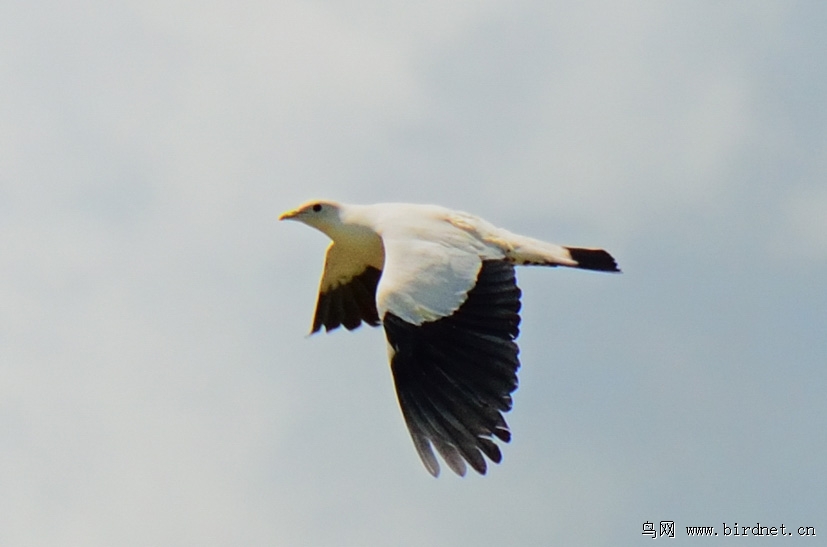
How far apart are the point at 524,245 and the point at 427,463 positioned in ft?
8.90

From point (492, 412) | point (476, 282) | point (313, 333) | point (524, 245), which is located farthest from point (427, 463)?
point (313, 333)

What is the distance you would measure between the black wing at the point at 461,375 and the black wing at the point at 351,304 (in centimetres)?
259

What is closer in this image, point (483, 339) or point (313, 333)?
point (483, 339)

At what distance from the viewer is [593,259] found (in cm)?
1457

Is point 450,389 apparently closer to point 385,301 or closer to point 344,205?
point 385,301

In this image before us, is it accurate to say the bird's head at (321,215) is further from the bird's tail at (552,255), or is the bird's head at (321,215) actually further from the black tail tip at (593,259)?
the black tail tip at (593,259)

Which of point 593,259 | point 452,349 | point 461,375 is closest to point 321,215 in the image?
point 593,259

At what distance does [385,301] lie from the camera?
12891mm

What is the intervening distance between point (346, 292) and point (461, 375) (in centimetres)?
329

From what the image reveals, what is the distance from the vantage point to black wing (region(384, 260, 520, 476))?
12320 millimetres

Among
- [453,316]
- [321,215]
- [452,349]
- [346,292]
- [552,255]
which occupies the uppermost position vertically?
[321,215]

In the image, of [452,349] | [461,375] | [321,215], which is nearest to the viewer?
[461,375]

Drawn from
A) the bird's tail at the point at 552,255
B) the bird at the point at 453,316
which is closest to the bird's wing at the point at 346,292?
the bird at the point at 453,316

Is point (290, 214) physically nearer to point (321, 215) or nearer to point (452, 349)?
point (321, 215)
